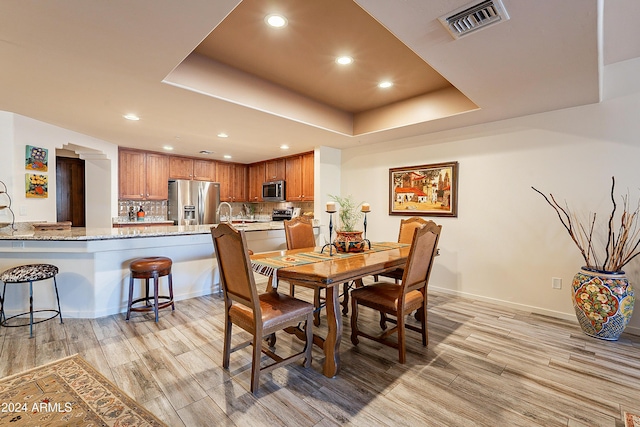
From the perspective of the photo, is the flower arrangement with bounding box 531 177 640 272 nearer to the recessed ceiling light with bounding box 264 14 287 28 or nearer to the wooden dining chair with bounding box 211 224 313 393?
the wooden dining chair with bounding box 211 224 313 393

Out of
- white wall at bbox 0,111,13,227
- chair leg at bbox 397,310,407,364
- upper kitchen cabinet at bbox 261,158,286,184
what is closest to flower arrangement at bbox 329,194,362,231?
upper kitchen cabinet at bbox 261,158,286,184

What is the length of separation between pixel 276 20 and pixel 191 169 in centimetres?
495

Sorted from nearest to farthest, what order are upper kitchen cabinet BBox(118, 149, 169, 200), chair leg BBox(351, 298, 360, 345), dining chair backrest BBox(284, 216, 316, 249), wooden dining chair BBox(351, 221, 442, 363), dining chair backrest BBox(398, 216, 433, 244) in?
wooden dining chair BBox(351, 221, 442, 363) < chair leg BBox(351, 298, 360, 345) < dining chair backrest BBox(284, 216, 316, 249) < dining chair backrest BBox(398, 216, 433, 244) < upper kitchen cabinet BBox(118, 149, 169, 200)

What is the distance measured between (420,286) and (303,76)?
2437 millimetres

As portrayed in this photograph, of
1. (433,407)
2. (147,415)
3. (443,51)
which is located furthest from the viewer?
(443,51)

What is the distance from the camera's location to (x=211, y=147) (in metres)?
5.28

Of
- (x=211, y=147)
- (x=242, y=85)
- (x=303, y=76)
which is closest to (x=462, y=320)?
(x=303, y=76)

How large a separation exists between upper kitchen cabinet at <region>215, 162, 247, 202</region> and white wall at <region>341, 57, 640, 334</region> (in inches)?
171

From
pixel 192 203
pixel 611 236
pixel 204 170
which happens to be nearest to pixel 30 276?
pixel 192 203

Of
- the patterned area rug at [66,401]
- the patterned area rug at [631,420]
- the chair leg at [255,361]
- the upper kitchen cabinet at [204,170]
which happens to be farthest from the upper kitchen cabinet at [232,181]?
the patterned area rug at [631,420]

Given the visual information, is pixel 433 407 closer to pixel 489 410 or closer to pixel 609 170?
pixel 489 410

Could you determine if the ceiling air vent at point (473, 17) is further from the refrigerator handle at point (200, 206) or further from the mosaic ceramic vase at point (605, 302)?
the refrigerator handle at point (200, 206)

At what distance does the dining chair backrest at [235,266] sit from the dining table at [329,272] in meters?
0.22

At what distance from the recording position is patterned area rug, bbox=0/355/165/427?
158 centimetres
